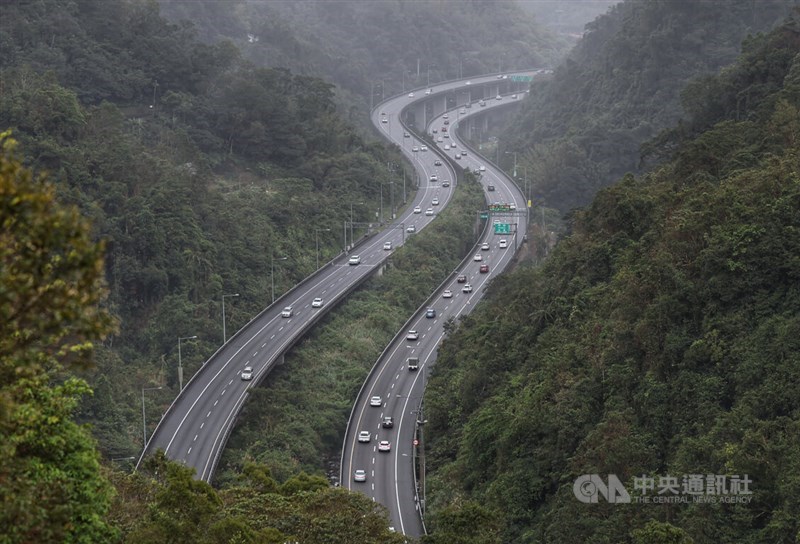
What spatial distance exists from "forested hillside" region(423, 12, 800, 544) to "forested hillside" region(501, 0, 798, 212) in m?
52.0

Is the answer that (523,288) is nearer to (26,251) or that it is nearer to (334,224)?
(334,224)

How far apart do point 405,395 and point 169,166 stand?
36568mm

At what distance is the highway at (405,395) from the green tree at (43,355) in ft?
114

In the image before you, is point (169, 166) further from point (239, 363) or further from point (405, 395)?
point (405, 395)

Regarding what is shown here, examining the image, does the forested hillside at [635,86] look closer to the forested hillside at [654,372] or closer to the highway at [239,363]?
the highway at [239,363]

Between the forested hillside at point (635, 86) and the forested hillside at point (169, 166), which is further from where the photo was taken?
the forested hillside at point (635, 86)

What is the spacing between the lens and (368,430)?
71.8m

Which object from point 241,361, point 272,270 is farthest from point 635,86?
point 241,361

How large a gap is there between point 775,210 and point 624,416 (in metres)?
12.1

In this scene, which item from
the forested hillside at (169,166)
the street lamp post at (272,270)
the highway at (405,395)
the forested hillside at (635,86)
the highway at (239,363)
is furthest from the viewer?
the forested hillside at (635,86)

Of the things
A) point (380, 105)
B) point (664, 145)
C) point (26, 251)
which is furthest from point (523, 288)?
point (380, 105)

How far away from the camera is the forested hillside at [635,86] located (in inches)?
4983

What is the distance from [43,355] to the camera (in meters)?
18.3

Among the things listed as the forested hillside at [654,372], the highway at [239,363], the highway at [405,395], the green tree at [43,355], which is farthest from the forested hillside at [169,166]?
the green tree at [43,355]
